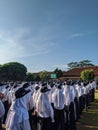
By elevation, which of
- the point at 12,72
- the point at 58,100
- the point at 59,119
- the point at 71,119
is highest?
the point at 12,72

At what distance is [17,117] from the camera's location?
197 inches

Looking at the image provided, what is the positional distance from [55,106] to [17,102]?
3786 millimetres

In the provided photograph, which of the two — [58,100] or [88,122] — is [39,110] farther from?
[88,122]

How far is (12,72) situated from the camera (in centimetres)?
5450

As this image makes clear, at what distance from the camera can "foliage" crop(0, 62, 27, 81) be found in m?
53.6

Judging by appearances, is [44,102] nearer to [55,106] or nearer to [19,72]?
[55,106]

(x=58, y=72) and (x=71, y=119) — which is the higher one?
(x=58, y=72)

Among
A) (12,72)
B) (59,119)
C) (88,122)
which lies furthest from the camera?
(12,72)

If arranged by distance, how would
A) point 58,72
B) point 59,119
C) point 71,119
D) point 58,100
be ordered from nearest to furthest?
1. point 58,100
2. point 59,119
3. point 71,119
4. point 58,72

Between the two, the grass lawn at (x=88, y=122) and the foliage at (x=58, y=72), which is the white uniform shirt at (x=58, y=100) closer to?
the grass lawn at (x=88, y=122)

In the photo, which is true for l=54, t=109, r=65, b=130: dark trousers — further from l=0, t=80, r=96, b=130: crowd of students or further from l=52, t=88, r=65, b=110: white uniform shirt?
l=52, t=88, r=65, b=110: white uniform shirt

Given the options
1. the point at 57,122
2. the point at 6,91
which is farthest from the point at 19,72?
the point at 57,122

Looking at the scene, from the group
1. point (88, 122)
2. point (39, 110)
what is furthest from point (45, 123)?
point (88, 122)

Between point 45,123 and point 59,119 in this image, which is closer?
point 45,123
